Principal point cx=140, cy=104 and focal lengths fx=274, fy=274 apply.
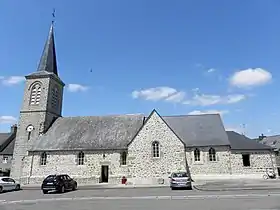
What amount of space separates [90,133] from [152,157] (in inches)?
320

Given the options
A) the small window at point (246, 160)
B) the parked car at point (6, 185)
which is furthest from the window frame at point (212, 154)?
the parked car at point (6, 185)

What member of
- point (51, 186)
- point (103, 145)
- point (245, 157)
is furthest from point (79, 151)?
point (245, 157)

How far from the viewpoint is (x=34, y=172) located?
1139 inches

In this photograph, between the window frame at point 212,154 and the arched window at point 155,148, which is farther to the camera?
the window frame at point 212,154

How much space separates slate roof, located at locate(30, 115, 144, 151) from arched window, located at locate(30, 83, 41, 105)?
11.7 feet

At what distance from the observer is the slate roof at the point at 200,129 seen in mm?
27328

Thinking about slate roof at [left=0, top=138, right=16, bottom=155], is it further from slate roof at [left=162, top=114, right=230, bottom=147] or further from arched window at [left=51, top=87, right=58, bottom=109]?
slate roof at [left=162, top=114, right=230, bottom=147]

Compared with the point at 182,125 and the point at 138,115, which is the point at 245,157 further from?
the point at 138,115

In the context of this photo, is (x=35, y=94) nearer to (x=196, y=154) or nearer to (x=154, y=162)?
(x=154, y=162)

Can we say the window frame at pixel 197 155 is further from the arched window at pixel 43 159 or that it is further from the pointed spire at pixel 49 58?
the pointed spire at pixel 49 58

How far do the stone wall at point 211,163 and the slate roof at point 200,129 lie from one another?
2.28 ft

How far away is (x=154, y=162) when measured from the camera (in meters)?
26.1

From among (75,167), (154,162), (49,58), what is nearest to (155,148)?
(154,162)

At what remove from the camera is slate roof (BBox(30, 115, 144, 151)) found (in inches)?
1133
